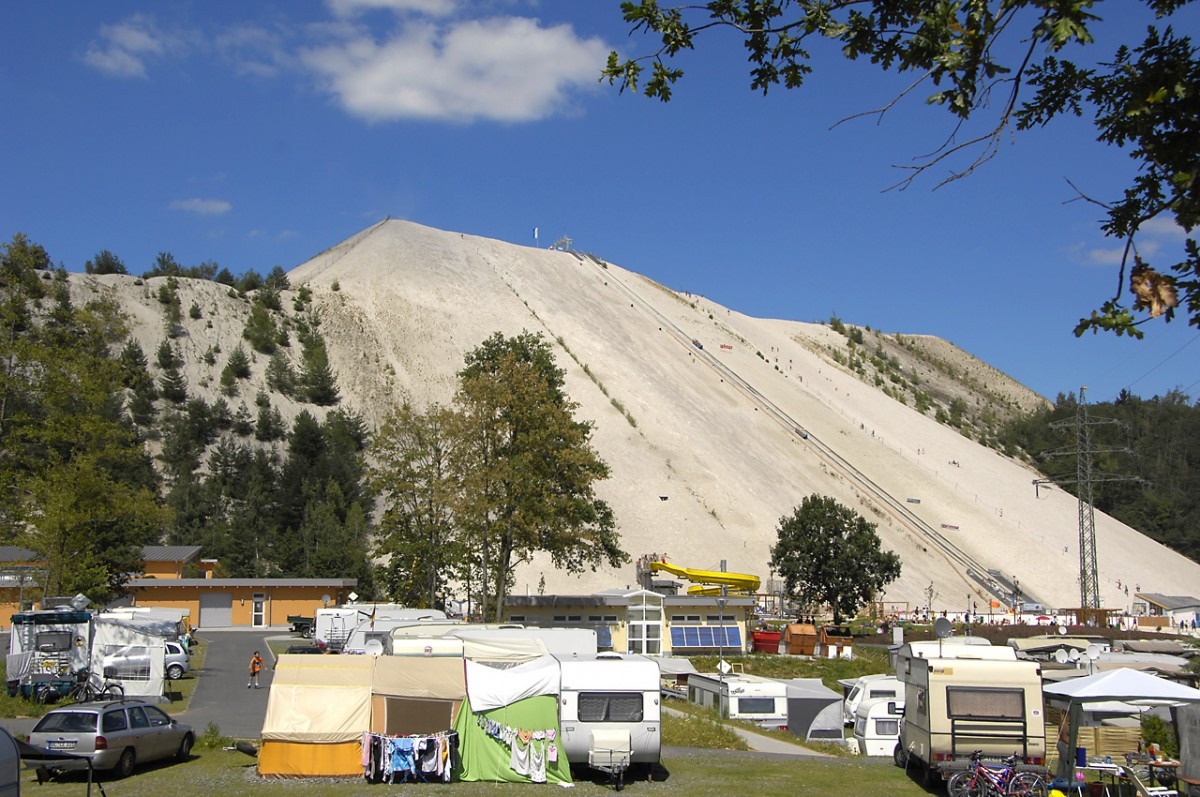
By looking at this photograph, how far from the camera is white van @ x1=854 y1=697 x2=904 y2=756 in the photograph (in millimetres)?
26750

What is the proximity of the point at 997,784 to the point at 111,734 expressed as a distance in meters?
14.6

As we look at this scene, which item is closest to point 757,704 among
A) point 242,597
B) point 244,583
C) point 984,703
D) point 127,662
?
point 984,703

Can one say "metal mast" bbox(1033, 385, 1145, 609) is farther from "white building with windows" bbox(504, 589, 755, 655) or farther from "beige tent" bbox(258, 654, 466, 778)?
"beige tent" bbox(258, 654, 466, 778)

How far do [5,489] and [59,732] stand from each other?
10615 mm

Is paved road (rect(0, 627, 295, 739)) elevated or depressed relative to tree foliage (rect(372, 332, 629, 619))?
depressed

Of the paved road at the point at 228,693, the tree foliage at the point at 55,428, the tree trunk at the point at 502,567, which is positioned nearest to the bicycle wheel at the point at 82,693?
the paved road at the point at 228,693

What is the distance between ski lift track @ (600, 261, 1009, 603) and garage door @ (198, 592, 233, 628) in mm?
52040

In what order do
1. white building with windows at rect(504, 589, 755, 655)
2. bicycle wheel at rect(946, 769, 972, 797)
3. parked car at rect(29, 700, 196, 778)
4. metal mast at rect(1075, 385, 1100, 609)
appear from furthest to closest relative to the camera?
metal mast at rect(1075, 385, 1100, 609)
white building with windows at rect(504, 589, 755, 655)
parked car at rect(29, 700, 196, 778)
bicycle wheel at rect(946, 769, 972, 797)

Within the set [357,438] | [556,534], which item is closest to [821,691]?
[556,534]

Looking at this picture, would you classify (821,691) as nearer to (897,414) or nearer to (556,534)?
(556,534)

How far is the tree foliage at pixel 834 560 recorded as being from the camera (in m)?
60.3

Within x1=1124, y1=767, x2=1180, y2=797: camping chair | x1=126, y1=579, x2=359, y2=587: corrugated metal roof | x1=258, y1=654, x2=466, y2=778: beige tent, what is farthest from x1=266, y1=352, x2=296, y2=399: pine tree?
x1=1124, y1=767, x2=1180, y2=797: camping chair

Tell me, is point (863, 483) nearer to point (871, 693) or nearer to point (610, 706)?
point (871, 693)

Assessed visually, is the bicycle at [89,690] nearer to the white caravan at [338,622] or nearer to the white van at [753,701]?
the white caravan at [338,622]
